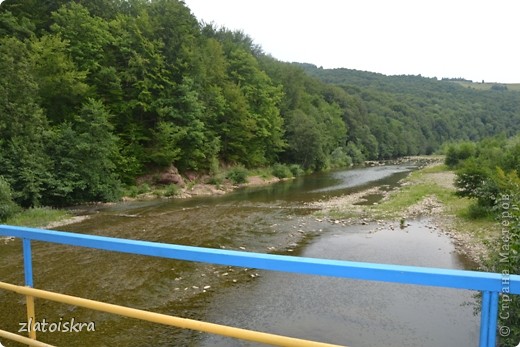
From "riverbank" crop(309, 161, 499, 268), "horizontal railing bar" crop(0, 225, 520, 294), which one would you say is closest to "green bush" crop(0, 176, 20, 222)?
"riverbank" crop(309, 161, 499, 268)

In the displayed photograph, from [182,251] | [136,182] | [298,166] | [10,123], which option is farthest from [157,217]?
[298,166]

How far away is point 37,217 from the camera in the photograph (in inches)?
707

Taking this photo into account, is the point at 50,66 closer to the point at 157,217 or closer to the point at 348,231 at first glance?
the point at 157,217

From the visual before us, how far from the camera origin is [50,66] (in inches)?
990

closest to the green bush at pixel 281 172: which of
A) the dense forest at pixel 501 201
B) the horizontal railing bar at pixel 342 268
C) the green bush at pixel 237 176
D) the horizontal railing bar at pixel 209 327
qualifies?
the green bush at pixel 237 176

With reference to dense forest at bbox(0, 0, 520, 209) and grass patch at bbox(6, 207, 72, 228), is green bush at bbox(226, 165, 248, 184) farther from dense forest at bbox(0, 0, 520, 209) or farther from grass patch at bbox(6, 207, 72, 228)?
grass patch at bbox(6, 207, 72, 228)

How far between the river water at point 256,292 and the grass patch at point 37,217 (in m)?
1.79

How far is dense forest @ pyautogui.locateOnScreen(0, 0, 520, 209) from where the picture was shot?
2050cm

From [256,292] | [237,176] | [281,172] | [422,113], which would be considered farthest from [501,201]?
[422,113]

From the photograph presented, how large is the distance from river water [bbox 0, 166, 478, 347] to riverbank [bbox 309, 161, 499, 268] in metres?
0.70

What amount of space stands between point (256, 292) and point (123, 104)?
24.9m

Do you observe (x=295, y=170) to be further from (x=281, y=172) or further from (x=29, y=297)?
(x=29, y=297)

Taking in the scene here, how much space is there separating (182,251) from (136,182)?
95.9 ft

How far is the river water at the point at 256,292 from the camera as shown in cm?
724
